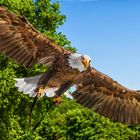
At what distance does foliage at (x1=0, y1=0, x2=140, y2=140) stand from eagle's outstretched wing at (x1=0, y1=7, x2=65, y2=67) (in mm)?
15957

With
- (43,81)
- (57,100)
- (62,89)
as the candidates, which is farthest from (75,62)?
(43,81)

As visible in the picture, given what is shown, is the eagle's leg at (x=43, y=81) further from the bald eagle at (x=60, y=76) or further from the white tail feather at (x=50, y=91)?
the white tail feather at (x=50, y=91)

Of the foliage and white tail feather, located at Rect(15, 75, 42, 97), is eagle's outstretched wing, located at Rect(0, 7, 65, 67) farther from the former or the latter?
the foliage

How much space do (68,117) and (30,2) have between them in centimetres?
1084

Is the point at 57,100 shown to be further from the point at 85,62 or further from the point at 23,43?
the point at 23,43

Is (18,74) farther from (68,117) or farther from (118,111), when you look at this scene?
(118,111)

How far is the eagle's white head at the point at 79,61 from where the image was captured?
9630mm

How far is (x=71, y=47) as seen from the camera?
3297cm

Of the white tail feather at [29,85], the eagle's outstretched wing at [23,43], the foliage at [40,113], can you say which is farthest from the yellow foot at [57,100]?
the foliage at [40,113]

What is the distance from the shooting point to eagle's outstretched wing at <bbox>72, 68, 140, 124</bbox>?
444 inches

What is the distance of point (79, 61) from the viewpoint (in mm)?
9758

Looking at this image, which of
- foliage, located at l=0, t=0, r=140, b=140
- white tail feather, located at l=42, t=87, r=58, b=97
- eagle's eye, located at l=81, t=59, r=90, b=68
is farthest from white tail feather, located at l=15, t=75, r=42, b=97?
foliage, located at l=0, t=0, r=140, b=140

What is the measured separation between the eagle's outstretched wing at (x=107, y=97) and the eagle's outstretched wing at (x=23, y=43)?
3.43ft

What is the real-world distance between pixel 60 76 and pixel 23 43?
106cm
